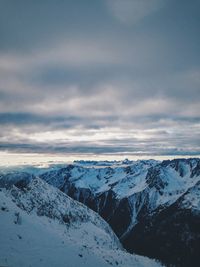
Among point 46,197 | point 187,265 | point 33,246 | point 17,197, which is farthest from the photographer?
point 187,265

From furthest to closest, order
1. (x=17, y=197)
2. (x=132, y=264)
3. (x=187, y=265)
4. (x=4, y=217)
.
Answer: (x=187, y=265)
(x=17, y=197)
(x=132, y=264)
(x=4, y=217)

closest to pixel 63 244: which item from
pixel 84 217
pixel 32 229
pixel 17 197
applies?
pixel 32 229

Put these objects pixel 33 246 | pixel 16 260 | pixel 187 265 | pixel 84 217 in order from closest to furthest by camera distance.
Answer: pixel 16 260, pixel 33 246, pixel 84 217, pixel 187 265

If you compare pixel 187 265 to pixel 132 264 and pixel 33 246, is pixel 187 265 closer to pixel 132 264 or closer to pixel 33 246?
pixel 132 264

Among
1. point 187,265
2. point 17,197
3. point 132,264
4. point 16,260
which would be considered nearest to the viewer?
point 16,260

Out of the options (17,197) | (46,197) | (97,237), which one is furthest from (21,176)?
(97,237)

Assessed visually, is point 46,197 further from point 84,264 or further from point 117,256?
point 84,264

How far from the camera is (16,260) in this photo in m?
27.1

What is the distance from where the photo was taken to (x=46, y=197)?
87938mm

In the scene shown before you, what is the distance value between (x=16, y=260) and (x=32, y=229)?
530 inches

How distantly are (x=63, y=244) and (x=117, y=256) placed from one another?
9.50m

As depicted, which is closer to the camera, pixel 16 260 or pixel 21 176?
pixel 16 260

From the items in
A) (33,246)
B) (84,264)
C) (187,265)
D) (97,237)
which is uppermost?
(33,246)

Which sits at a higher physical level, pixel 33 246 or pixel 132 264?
pixel 33 246
